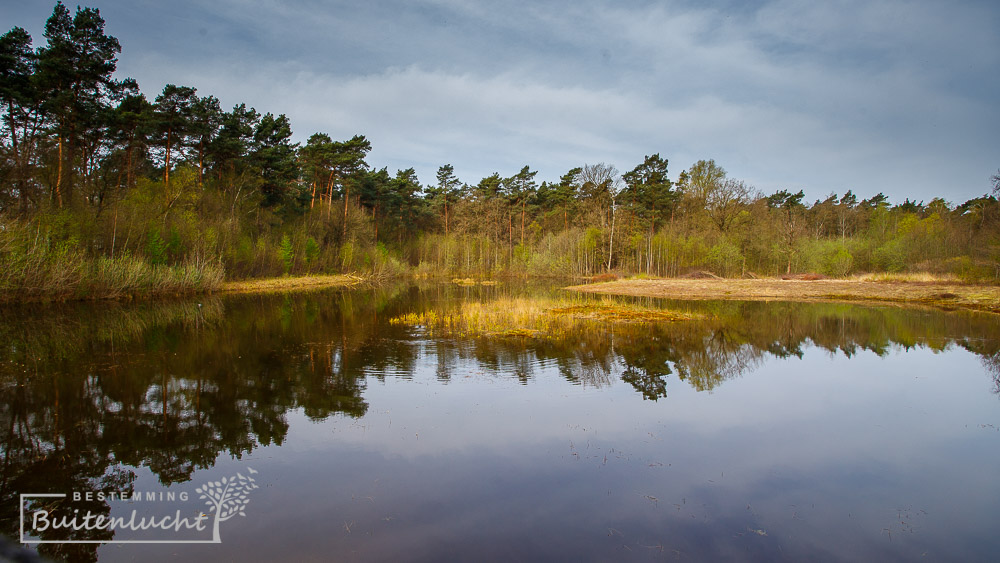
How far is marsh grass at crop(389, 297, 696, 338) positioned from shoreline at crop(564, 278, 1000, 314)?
35.6 feet

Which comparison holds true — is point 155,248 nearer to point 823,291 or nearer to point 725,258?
point 823,291

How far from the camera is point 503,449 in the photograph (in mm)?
6277

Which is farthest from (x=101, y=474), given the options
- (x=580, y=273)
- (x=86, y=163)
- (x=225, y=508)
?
(x=580, y=273)

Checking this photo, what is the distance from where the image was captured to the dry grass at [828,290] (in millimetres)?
25047

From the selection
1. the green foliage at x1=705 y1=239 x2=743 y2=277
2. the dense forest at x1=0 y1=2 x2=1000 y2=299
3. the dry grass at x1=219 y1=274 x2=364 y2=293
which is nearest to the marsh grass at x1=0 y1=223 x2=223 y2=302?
the dense forest at x1=0 y1=2 x2=1000 y2=299

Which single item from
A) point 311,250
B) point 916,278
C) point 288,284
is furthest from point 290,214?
point 916,278

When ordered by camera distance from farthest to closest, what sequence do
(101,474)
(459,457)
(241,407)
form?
(241,407), (459,457), (101,474)

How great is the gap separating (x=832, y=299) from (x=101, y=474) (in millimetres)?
34433

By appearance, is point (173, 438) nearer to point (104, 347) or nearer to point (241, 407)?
point (241, 407)

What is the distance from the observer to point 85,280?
800 inches

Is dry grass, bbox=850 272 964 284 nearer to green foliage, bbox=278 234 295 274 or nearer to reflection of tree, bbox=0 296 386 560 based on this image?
reflection of tree, bbox=0 296 386 560

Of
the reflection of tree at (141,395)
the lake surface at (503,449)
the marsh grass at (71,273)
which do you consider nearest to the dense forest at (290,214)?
the marsh grass at (71,273)

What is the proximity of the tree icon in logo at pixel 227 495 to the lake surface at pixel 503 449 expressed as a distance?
3 centimetres

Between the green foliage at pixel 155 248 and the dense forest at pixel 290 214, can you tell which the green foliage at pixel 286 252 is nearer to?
the dense forest at pixel 290 214
